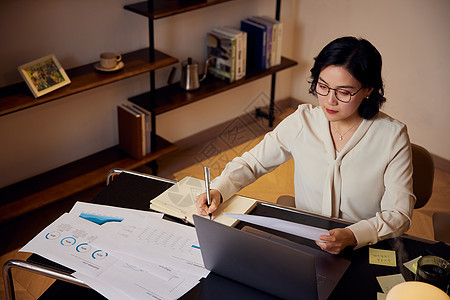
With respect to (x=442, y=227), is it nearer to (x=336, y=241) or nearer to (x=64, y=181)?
(x=336, y=241)

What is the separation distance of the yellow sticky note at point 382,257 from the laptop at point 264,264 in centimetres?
10

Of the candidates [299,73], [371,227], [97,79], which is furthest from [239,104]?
[371,227]

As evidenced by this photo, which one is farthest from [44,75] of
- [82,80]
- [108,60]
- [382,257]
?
[382,257]

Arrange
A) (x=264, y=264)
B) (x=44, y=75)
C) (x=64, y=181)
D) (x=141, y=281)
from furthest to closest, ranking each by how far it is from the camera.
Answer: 1. (x=64, y=181)
2. (x=44, y=75)
3. (x=141, y=281)
4. (x=264, y=264)

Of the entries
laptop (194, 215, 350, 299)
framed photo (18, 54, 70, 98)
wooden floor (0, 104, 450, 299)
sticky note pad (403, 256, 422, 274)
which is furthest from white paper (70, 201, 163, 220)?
framed photo (18, 54, 70, 98)

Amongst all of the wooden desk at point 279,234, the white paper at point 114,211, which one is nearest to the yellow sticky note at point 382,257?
the wooden desk at point 279,234

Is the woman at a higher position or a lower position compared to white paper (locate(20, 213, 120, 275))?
higher

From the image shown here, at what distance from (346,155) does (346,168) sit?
0.15 feet

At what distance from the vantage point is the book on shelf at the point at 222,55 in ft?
11.8

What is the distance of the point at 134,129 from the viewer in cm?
326

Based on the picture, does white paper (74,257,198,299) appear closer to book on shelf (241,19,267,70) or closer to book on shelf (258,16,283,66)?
book on shelf (241,19,267,70)

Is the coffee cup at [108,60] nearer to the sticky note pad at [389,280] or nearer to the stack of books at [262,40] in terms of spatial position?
the stack of books at [262,40]

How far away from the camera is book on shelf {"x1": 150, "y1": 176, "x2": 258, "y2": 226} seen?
Answer: 1779 millimetres

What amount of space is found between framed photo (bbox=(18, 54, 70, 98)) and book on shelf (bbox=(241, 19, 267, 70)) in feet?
4.79
